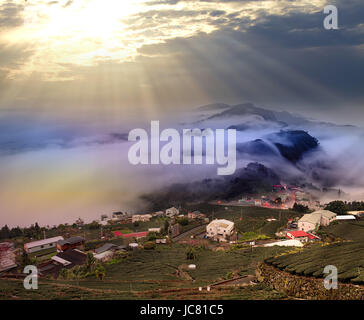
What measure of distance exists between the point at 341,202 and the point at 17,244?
11961 millimetres

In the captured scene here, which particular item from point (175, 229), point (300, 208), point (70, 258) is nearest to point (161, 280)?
point (70, 258)

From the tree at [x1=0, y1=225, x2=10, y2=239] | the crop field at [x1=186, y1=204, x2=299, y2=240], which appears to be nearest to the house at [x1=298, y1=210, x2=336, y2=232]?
the crop field at [x1=186, y1=204, x2=299, y2=240]

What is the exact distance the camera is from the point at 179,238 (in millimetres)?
13039

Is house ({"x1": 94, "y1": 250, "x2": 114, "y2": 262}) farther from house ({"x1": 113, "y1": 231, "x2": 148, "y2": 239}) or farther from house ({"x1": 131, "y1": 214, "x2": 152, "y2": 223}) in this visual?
house ({"x1": 131, "y1": 214, "x2": 152, "y2": 223})

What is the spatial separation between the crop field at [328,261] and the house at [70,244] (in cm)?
653

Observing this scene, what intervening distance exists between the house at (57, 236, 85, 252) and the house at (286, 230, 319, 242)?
23.2ft

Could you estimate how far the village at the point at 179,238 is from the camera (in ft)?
30.2

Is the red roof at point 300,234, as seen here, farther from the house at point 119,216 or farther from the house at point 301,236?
the house at point 119,216

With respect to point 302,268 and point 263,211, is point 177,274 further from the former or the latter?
point 263,211

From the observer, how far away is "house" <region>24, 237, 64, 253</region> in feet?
36.4

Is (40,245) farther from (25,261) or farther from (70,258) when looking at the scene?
(70,258)

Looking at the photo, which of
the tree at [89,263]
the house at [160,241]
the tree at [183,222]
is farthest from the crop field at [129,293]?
the tree at [183,222]

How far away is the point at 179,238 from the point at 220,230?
5.29ft
